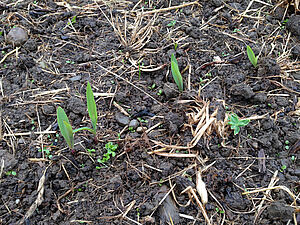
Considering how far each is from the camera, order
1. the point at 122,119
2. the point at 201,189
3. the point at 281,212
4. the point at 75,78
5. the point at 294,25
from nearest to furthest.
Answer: the point at 281,212, the point at 201,189, the point at 122,119, the point at 75,78, the point at 294,25

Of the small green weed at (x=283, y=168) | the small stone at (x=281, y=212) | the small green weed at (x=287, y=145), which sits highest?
the small green weed at (x=287, y=145)

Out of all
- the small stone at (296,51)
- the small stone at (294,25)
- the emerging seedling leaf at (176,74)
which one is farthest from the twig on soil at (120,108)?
the small stone at (294,25)

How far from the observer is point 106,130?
1892 mm

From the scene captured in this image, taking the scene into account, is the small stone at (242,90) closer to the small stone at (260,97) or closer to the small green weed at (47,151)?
the small stone at (260,97)

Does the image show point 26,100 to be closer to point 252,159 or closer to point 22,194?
point 22,194

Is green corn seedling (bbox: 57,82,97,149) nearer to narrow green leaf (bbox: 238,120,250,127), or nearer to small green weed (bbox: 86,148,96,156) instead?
small green weed (bbox: 86,148,96,156)

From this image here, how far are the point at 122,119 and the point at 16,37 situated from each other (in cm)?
117

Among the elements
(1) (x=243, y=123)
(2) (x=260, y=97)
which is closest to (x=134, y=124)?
(1) (x=243, y=123)

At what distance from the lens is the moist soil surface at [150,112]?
63.7 inches

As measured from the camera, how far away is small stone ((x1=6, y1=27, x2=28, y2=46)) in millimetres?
2281

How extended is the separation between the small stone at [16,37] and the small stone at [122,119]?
1071 millimetres

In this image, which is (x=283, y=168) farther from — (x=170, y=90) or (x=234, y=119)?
(x=170, y=90)

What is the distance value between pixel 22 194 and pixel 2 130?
1.57 feet

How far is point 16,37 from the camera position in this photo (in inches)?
90.2
